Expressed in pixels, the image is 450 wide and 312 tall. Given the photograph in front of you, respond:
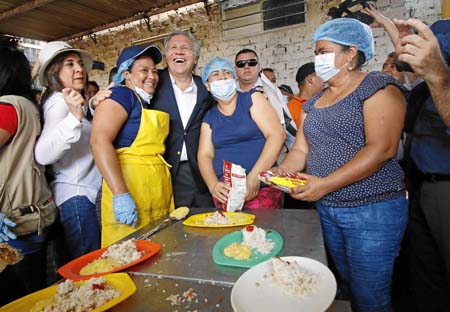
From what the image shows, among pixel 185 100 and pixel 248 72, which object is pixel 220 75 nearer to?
pixel 185 100

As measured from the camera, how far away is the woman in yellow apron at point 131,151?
1772 millimetres

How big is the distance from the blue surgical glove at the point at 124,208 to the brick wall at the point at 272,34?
172 inches

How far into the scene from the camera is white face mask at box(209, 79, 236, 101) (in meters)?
2.18

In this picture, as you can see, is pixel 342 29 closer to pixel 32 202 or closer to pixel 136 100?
pixel 136 100

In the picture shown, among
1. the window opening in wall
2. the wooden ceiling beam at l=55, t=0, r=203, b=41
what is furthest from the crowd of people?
the wooden ceiling beam at l=55, t=0, r=203, b=41

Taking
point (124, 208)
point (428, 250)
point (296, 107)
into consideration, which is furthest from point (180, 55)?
point (428, 250)

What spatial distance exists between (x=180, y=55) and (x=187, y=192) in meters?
1.08

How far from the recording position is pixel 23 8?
17.4 ft

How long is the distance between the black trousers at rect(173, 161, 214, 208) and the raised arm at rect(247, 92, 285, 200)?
49cm

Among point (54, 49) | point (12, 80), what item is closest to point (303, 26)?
point (54, 49)

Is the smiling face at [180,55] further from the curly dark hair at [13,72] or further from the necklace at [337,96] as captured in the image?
the necklace at [337,96]

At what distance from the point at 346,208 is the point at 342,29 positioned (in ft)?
3.30

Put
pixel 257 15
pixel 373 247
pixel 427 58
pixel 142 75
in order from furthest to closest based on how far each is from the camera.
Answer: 1. pixel 257 15
2. pixel 142 75
3. pixel 373 247
4. pixel 427 58

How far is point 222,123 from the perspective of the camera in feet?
7.08
